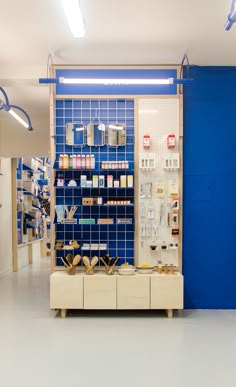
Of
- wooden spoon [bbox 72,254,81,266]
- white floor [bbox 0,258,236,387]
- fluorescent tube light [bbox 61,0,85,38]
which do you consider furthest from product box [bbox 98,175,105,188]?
fluorescent tube light [bbox 61,0,85,38]

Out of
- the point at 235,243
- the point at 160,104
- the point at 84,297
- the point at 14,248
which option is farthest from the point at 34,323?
the point at 14,248

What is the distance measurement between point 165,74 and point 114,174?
1663 mm

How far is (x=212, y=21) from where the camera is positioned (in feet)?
13.6

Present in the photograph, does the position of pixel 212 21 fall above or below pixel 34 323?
above

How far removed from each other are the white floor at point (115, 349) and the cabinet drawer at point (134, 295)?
20 cm

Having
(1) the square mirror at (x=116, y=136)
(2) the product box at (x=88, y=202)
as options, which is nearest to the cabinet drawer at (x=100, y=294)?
(2) the product box at (x=88, y=202)

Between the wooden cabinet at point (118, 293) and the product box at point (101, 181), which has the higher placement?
the product box at point (101, 181)

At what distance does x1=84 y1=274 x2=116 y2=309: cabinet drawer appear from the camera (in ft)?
16.4

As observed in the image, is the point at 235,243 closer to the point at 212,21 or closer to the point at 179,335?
the point at 179,335

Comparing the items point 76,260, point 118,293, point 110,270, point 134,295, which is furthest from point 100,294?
point 76,260

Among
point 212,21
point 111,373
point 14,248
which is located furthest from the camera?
point 14,248

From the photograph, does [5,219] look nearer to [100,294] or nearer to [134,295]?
[100,294]

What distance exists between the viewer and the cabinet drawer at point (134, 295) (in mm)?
4984

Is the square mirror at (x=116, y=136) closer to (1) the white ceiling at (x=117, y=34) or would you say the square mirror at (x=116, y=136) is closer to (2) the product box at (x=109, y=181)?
(2) the product box at (x=109, y=181)
